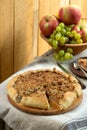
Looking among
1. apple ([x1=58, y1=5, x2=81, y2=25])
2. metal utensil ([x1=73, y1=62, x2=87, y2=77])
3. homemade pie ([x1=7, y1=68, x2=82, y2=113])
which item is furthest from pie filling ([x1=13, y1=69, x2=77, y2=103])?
apple ([x1=58, y1=5, x2=81, y2=25])

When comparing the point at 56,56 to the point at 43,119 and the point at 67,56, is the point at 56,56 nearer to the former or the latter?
the point at 67,56

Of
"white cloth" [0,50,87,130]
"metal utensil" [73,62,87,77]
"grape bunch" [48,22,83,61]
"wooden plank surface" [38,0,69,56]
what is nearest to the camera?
"white cloth" [0,50,87,130]

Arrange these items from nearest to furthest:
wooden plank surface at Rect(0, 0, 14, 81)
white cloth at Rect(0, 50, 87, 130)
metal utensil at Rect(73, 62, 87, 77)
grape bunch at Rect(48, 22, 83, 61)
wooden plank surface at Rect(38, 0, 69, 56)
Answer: white cloth at Rect(0, 50, 87, 130) < metal utensil at Rect(73, 62, 87, 77) < grape bunch at Rect(48, 22, 83, 61) < wooden plank surface at Rect(0, 0, 14, 81) < wooden plank surface at Rect(38, 0, 69, 56)

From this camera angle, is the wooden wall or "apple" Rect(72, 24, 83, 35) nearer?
"apple" Rect(72, 24, 83, 35)

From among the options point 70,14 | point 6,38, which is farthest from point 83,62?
point 6,38

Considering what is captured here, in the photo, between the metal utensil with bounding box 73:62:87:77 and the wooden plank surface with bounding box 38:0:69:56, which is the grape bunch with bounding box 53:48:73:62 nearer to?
the metal utensil with bounding box 73:62:87:77

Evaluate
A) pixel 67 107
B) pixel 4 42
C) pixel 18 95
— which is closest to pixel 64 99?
pixel 67 107
